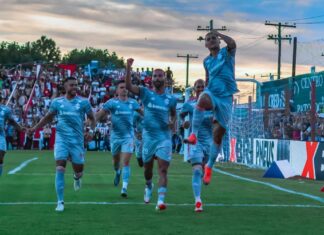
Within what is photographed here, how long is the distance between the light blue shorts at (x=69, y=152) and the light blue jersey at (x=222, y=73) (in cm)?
250

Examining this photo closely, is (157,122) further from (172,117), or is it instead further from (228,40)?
(228,40)

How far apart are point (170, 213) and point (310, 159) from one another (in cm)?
1119

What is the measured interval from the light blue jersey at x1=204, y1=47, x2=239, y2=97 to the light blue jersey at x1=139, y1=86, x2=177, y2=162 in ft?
3.48

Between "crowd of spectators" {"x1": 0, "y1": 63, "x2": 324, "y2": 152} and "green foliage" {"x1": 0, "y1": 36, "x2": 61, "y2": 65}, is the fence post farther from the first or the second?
"green foliage" {"x1": 0, "y1": 36, "x2": 61, "y2": 65}

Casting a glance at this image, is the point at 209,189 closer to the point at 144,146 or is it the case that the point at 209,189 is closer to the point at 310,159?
the point at 144,146

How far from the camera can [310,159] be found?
68.9ft

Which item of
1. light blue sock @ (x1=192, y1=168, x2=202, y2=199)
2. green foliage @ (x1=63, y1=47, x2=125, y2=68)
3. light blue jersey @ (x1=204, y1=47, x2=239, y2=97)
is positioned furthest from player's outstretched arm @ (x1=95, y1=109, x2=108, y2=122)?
green foliage @ (x1=63, y1=47, x2=125, y2=68)

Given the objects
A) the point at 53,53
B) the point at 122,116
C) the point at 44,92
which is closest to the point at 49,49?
the point at 53,53

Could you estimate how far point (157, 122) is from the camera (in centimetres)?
1134

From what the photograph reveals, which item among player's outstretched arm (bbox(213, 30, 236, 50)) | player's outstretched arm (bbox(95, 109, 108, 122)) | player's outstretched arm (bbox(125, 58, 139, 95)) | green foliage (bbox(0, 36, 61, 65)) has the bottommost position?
player's outstretched arm (bbox(95, 109, 108, 122))

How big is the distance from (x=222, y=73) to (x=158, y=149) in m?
1.72

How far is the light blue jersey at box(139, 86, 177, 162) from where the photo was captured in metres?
11.3

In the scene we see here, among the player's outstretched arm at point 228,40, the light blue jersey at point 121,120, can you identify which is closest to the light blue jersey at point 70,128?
the player's outstretched arm at point 228,40

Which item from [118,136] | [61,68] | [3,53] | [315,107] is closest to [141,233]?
[118,136]
